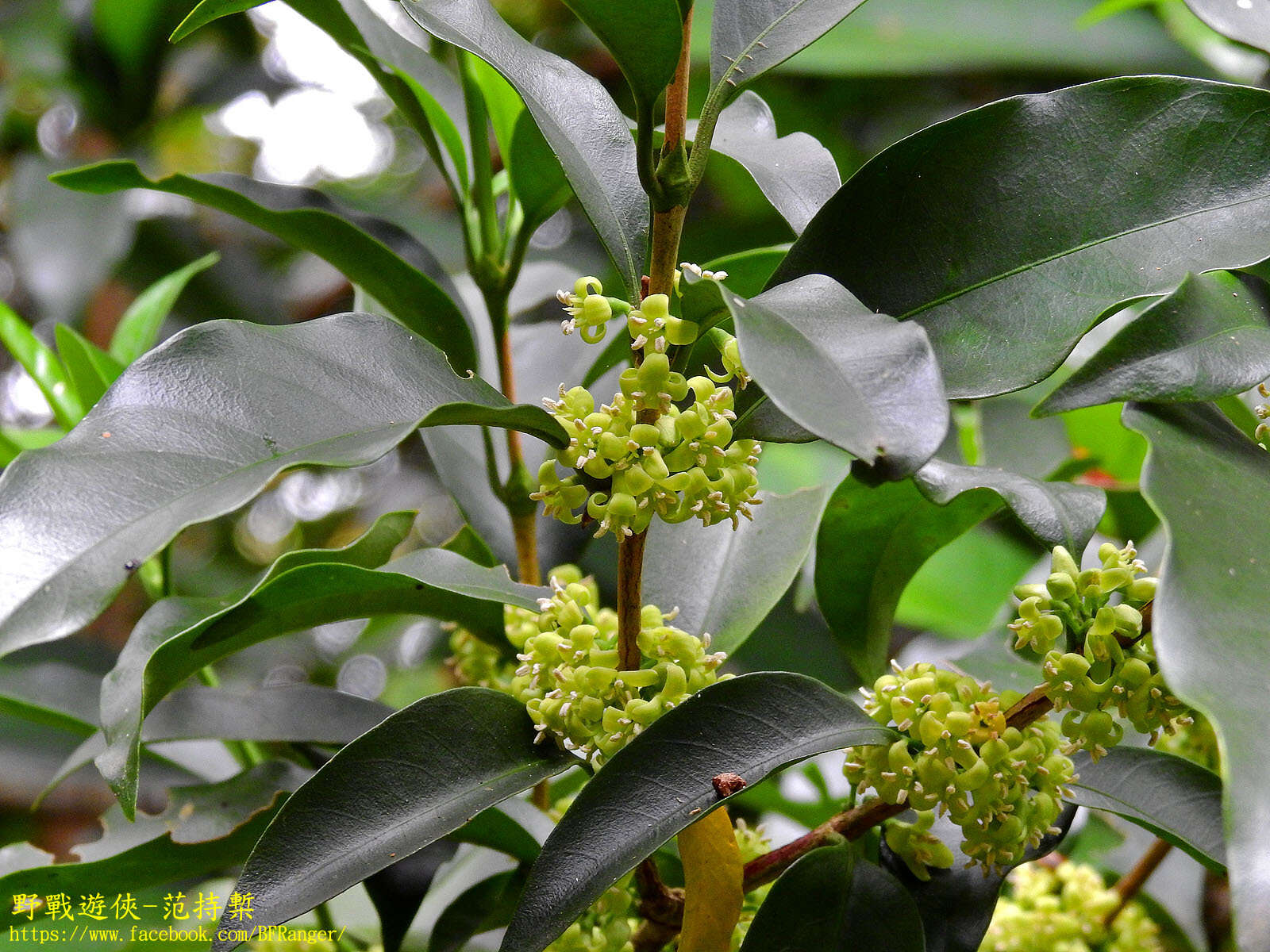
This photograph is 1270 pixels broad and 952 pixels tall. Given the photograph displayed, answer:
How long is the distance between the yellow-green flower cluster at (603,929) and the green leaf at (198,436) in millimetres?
312

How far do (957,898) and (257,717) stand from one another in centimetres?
50

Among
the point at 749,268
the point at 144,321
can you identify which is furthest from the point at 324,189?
the point at 749,268

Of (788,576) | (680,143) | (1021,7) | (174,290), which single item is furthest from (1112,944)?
(1021,7)

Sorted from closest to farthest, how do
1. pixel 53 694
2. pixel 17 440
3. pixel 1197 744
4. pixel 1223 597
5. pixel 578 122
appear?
pixel 1223 597 < pixel 578 122 < pixel 1197 744 < pixel 53 694 < pixel 17 440

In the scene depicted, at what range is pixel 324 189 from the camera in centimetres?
161

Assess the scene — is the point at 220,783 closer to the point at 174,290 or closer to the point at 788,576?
the point at 788,576

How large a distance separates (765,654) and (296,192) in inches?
34.8

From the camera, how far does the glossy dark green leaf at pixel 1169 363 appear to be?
57 centimetres

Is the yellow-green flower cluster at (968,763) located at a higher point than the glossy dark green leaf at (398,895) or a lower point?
higher

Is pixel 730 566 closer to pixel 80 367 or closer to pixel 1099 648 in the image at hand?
pixel 1099 648

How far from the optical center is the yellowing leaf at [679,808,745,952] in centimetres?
67

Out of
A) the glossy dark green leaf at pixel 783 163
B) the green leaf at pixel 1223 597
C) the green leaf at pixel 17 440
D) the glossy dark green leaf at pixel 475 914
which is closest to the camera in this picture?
the green leaf at pixel 1223 597

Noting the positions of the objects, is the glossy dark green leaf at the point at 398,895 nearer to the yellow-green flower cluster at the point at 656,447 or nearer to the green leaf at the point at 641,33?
the yellow-green flower cluster at the point at 656,447

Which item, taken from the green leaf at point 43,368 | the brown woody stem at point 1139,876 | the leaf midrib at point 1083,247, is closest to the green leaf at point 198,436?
the leaf midrib at point 1083,247
